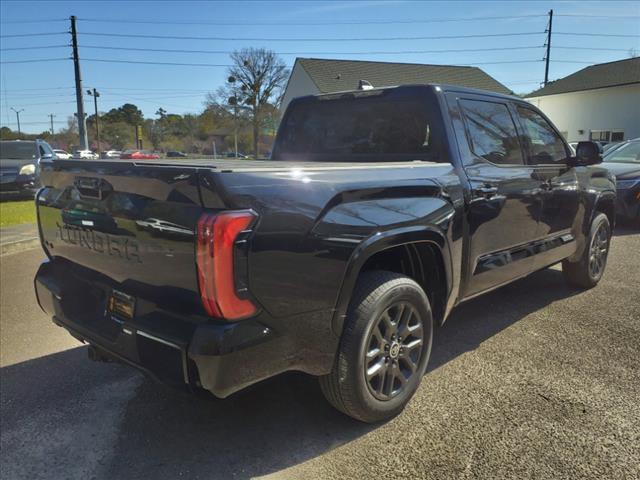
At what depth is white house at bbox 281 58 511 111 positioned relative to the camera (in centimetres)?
3534

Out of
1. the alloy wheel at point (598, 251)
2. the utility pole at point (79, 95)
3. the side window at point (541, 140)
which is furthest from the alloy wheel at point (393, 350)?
the utility pole at point (79, 95)

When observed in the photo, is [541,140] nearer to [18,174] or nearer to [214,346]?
[214,346]

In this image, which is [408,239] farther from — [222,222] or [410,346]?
[222,222]

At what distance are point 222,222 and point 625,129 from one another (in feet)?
112

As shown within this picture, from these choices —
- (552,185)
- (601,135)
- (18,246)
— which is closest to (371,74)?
(601,135)

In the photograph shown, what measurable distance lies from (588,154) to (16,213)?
11127 millimetres

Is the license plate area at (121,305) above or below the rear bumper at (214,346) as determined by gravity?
above

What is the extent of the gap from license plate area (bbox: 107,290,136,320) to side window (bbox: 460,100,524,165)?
2.47m

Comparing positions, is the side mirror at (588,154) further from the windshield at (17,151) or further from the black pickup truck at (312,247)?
the windshield at (17,151)

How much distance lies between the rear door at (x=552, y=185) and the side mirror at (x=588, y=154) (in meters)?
0.10

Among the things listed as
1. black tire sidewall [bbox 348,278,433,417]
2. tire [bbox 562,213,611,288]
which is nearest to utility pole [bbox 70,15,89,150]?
tire [bbox 562,213,611,288]

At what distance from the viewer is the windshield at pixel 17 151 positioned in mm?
14125

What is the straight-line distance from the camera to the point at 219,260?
199cm

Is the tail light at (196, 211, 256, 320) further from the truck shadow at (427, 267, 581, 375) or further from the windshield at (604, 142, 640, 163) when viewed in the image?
the windshield at (604, 142, 640, 163)
